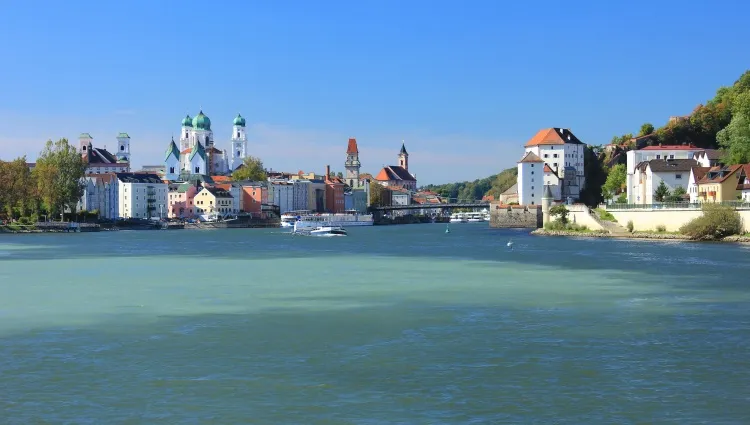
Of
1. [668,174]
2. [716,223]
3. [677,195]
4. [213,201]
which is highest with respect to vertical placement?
[668,174]

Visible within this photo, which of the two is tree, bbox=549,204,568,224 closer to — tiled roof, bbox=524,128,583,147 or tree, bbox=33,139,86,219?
tiled roof, bbox=524,128,583,147

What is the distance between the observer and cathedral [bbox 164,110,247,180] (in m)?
127

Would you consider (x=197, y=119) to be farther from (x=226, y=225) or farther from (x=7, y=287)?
(x=7, y=287)

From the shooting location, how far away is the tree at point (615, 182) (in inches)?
3088

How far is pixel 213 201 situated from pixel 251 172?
19.8 m

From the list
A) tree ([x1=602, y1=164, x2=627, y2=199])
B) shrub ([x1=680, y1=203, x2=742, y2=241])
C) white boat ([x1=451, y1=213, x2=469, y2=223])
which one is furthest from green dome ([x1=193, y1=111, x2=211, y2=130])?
shrub ([x1=680, y1=203, x2=742, y2=241])

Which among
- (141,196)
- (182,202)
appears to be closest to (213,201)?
(182,202)

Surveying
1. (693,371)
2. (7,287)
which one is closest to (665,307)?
(693,371)

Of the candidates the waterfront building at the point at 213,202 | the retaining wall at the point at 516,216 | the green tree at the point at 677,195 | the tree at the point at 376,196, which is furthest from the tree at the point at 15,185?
the tree at the point at 376,196

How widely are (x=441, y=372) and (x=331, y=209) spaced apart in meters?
115

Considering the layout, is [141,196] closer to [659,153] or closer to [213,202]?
[213,202]

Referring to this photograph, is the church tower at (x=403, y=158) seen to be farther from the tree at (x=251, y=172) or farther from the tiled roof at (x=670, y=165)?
the tiled roof at (x=670, y=165)

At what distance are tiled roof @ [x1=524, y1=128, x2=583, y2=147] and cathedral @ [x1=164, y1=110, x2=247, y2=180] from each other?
5178 centimetres

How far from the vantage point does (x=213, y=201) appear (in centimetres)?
10550
